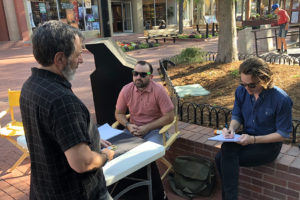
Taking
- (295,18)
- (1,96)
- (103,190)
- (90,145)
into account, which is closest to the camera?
(90,145)

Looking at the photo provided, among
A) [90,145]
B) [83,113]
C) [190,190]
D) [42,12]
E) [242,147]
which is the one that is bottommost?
[190,190]

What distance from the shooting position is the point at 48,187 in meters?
1.44

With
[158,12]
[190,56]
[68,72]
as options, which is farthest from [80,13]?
[68,72]

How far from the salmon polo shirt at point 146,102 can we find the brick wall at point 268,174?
45cm

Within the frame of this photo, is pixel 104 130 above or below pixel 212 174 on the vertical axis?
above

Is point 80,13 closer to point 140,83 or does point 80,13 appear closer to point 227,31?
point 227,31

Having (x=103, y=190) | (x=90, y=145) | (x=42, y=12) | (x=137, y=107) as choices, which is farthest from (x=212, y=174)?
(x=42, y=12)

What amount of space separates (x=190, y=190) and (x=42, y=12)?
18026 millimetres

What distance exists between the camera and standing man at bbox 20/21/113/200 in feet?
4.23

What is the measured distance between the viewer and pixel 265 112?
2.43 metres

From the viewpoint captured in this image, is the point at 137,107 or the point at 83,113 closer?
the point at 83,113

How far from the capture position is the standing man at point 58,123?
4.23 feet

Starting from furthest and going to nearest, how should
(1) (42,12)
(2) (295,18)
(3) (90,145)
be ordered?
1. (2) (295,18)
2. (1) (42,12)
3. (3) (90,145)

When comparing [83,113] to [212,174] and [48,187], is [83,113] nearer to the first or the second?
[48,187]
